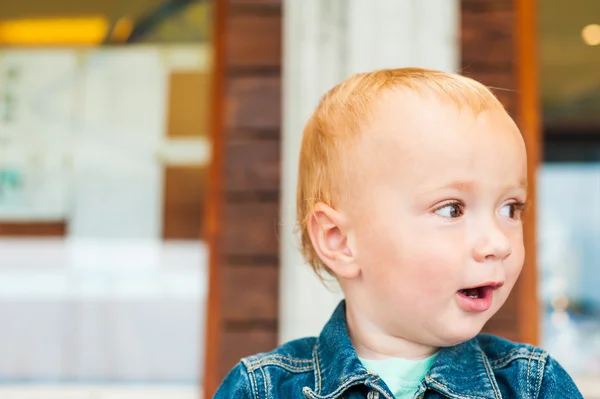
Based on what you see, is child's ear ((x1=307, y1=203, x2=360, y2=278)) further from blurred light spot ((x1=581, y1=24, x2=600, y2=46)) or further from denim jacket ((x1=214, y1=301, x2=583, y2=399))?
blurred light spot ((x1=581, y1=24, x2=600, y2=46))

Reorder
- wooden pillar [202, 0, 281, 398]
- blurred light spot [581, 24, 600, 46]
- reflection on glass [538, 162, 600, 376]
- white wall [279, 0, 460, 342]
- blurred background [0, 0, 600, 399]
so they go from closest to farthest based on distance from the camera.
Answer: white wall [279, 0, 460, 342] → wooden pillar [202, 0, 281, 398] → blurred background [0, 0, 600, 399] → blurred light spot [581, 24, 600, 46] → reflection on glass [538, 162, 600, 376]

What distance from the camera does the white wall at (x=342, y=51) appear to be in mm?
2281

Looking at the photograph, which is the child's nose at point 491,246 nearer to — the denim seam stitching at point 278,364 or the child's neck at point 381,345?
the child's neck at point 381,345

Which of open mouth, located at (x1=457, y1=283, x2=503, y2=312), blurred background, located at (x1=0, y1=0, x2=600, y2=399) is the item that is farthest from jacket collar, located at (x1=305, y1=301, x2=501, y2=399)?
blurred background, located at (x1=0, y1=0, x2=600, y2=399)

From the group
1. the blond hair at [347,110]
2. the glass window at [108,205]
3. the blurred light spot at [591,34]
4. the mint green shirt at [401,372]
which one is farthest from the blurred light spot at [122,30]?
the mint green shirt at [401,372]

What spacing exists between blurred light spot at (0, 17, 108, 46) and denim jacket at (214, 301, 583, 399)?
239 centimetres

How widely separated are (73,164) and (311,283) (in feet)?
4.53

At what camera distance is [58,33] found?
311 centimetres

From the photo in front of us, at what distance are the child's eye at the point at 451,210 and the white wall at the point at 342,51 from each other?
1.33 meters

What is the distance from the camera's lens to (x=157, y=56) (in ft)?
9.98

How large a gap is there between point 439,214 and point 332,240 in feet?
0.60

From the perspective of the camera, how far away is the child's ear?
1.03 metres

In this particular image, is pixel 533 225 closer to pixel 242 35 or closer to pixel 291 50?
pixel 291 50

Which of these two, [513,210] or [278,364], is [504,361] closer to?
[513,210]
